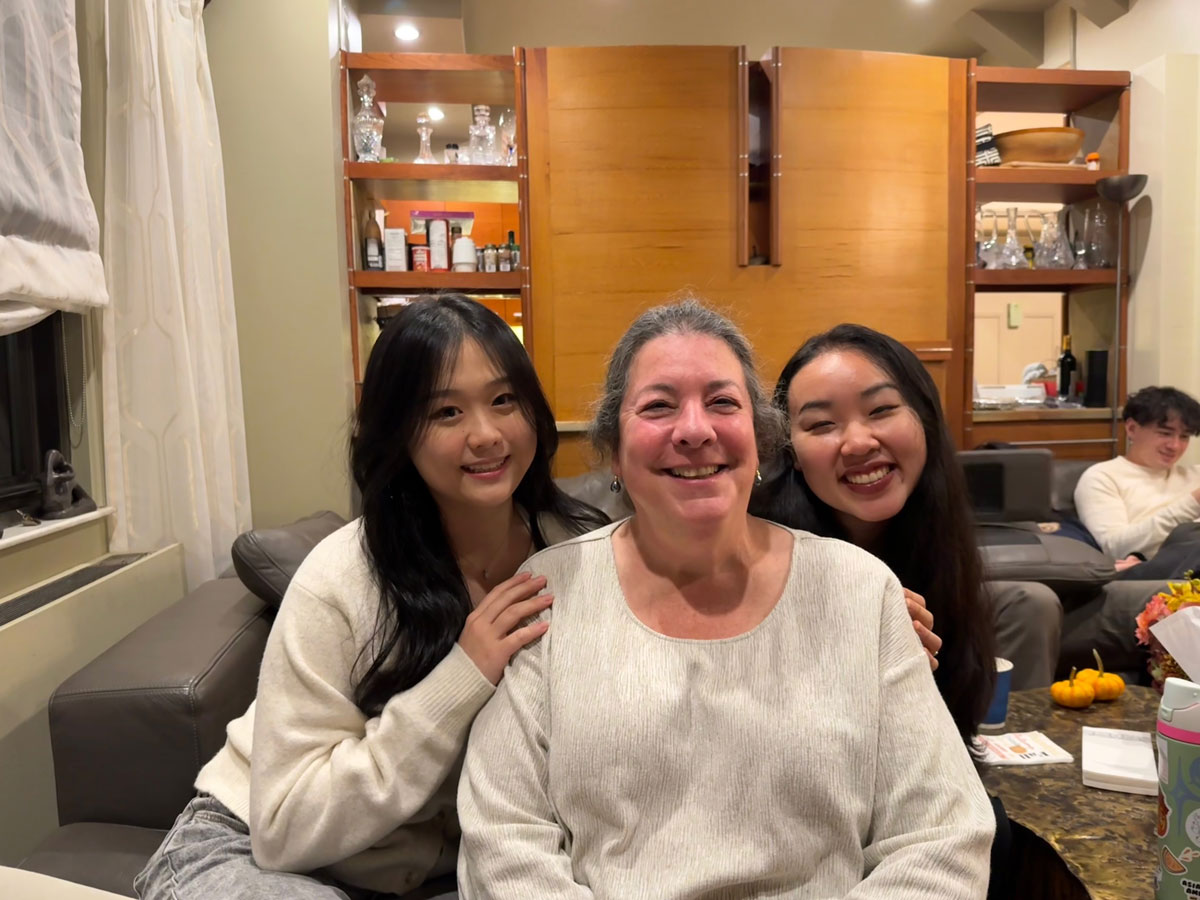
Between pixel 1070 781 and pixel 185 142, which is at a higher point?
pixel 185 142

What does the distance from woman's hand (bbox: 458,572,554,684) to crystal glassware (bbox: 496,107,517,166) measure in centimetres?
262

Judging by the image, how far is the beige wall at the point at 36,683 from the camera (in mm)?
1539

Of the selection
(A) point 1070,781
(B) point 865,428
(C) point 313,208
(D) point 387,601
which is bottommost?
(A) point 1070,781

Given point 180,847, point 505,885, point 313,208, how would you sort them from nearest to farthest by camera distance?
point 505,885, point 180,847, point 313,208

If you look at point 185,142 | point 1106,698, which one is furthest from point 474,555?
point 185,142

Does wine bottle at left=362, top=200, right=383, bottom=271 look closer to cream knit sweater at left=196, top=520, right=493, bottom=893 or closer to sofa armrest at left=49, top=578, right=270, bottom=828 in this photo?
sofa armrest at left=49, top=578, right=270, bottom=828

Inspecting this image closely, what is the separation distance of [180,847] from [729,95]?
3145 mm

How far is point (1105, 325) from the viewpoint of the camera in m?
4.07

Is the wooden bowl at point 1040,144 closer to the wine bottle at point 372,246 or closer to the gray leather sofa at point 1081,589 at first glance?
the gray leather sofa at point 1081,589

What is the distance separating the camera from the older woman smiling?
937 millimetres

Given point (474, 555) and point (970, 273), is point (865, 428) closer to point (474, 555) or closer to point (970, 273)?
point (474, 555)

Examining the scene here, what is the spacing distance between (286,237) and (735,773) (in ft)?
8.75

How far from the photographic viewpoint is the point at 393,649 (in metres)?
1.14

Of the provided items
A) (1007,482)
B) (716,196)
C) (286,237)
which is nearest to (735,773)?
(1007,482)
